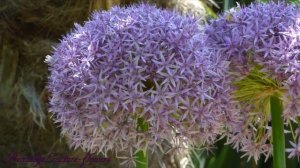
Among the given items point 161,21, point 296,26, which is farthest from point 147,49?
point 296,26

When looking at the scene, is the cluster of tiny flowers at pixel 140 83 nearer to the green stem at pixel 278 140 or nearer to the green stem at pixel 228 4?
the green stem at pixel 278 140

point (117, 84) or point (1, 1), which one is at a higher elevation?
point (1, 1)

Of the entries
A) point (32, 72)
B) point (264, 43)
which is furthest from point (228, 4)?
point (264, 43)

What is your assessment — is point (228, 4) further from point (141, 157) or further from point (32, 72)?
point (141, 157)

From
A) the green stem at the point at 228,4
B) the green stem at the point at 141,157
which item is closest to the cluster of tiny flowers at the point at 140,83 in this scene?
the green stem at the point at 141,157

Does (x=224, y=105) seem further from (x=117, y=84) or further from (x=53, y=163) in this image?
(x=53, y=163)
